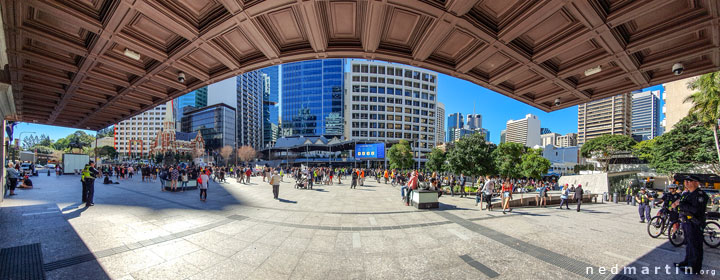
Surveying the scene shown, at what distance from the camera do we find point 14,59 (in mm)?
5781

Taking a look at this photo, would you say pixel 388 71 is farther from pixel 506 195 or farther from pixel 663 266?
pixel 663 266

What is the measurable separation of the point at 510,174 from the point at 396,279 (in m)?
30.1

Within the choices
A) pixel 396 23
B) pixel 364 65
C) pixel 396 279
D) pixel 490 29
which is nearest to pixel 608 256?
pixel 396 279

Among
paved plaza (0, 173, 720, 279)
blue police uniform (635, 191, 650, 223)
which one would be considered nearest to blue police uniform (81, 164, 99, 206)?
paved plaza (0, 173, 720, 279)

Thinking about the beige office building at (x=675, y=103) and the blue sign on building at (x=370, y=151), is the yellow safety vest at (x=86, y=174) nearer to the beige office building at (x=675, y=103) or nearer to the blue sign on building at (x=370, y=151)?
the blue sign on building at (x=370, y=151)

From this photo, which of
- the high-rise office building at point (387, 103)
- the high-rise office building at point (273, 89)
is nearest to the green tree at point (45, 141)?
the high-rise office building at point (273, 89)

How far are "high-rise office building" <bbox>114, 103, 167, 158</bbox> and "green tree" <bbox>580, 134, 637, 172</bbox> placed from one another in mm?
152106

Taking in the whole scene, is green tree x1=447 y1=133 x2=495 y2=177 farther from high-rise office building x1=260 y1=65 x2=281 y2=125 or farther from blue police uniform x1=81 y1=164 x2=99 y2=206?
high-rise office building x1=260 y1=65 x2=281 y2=125

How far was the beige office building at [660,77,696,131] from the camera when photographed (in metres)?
35.9

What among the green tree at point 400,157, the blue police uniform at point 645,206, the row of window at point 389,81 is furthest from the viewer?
the row of window at point 389,81

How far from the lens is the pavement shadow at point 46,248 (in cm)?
366

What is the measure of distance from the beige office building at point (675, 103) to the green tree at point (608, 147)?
25.2 feet

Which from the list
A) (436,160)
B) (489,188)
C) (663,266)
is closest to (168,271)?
(663,266)

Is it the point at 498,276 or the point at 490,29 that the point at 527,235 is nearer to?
the point at 498,276
